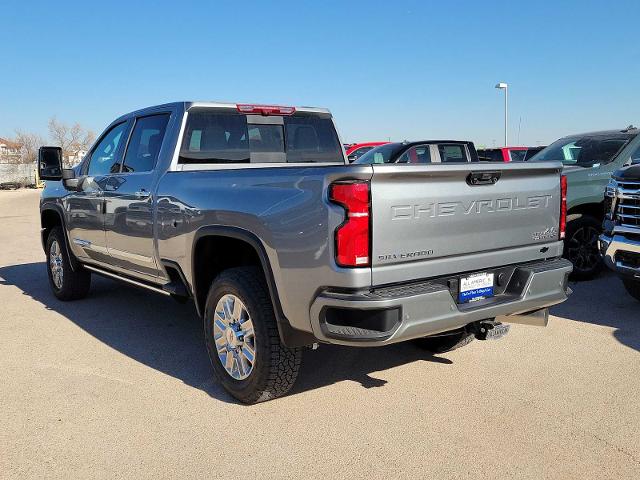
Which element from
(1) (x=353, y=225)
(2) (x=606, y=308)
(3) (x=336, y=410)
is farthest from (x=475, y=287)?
(2) (x=606, y=308)

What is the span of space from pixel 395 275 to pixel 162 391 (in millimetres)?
1903

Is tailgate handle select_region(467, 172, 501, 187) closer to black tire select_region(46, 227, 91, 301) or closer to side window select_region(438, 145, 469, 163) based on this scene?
black tire select_region(46, 227, 91, 301)

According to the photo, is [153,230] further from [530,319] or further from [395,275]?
[530,319]

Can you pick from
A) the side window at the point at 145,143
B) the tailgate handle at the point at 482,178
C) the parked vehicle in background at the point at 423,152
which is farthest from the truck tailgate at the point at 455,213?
the parked vehicle in background at the point at 423,152

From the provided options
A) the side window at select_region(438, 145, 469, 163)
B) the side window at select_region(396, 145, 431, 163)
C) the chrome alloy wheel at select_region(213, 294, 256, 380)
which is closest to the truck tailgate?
the chrome alloy wheel at select_region(213, 294, 256, 380)

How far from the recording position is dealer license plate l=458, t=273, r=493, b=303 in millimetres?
3363

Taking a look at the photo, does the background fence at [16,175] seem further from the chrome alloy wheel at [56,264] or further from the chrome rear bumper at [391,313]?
the chrome rear bumper at [391,313]

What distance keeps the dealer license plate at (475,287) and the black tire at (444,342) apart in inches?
40.6

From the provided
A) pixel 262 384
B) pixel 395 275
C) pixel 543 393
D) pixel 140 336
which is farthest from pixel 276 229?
pixel 140 336

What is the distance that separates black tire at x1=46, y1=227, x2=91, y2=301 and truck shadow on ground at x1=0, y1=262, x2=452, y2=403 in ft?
0.33

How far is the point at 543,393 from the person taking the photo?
3.85 m

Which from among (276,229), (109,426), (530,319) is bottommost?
(109,426)

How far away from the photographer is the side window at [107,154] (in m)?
5.49

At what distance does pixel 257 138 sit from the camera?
5082 millimetres
